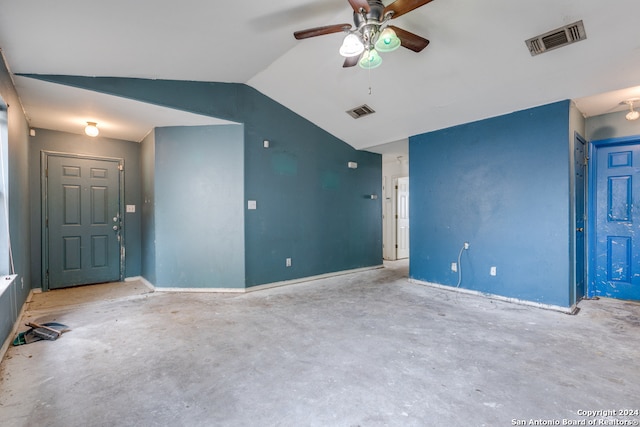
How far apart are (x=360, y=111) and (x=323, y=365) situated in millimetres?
3565

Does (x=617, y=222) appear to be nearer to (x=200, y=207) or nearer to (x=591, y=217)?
(x=591, y=217)

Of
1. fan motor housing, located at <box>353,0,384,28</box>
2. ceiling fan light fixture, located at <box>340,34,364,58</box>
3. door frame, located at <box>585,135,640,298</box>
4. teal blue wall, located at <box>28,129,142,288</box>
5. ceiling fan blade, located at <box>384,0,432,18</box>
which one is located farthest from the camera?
teal blue wall, located at <box>28,129,142,288</box>

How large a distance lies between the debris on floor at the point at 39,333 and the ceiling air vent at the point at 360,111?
4.37m

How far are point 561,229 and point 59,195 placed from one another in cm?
693

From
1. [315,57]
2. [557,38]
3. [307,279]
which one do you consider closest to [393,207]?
[307,279]

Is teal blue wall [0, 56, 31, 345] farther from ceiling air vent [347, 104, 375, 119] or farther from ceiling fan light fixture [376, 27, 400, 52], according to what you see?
ceiling air vent [347, 104, 375, 119]

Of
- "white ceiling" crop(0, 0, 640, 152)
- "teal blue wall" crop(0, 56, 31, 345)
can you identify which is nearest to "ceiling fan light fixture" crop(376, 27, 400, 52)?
"white ceiling" crop(0, 0, 640, 152)

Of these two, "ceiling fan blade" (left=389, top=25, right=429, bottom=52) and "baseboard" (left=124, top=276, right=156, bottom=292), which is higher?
"ceiling fan blade" (left=389, top=25, right=429, bottom=52)

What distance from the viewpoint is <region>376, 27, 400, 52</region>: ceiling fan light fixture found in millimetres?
2314

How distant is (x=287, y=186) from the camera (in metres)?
4.89

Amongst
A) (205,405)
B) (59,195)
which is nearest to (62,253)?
(59,195)

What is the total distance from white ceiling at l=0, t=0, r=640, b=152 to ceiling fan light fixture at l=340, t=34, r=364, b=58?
542 millimetres

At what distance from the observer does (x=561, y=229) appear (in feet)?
11.3

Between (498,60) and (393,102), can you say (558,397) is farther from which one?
(393,102)
